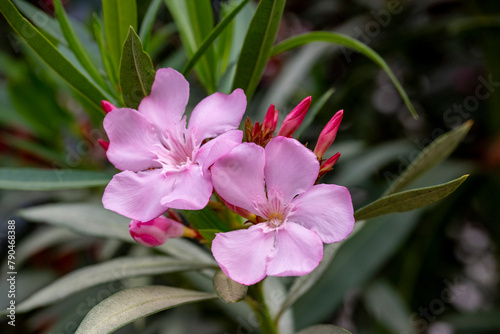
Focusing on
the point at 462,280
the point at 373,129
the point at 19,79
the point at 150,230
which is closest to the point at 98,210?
the point at 150,230

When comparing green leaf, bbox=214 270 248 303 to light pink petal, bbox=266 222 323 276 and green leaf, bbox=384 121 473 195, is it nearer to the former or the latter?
light pink petal, bbox=266 222 323 276

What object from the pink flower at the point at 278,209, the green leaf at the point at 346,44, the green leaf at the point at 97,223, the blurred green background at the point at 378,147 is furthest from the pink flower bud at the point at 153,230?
the blurred green background at the point at 378,147

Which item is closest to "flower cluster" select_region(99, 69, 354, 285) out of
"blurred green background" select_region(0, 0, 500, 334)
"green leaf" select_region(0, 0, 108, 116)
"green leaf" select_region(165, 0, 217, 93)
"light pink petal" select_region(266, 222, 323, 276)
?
"light pink petal" select_region(266, 222, 323, 276)

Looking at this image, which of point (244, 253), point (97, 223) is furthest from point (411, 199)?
point (97, 223)

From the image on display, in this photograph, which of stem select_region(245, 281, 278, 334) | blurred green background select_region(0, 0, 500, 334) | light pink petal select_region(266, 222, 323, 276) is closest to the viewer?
light pink petal select_region(266, 222, 323, 276)

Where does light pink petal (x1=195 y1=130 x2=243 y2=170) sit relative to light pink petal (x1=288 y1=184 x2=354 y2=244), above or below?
above

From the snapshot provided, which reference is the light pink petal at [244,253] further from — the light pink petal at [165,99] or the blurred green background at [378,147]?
the blurred green background at [378,147]

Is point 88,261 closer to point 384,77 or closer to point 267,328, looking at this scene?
point 267,328
